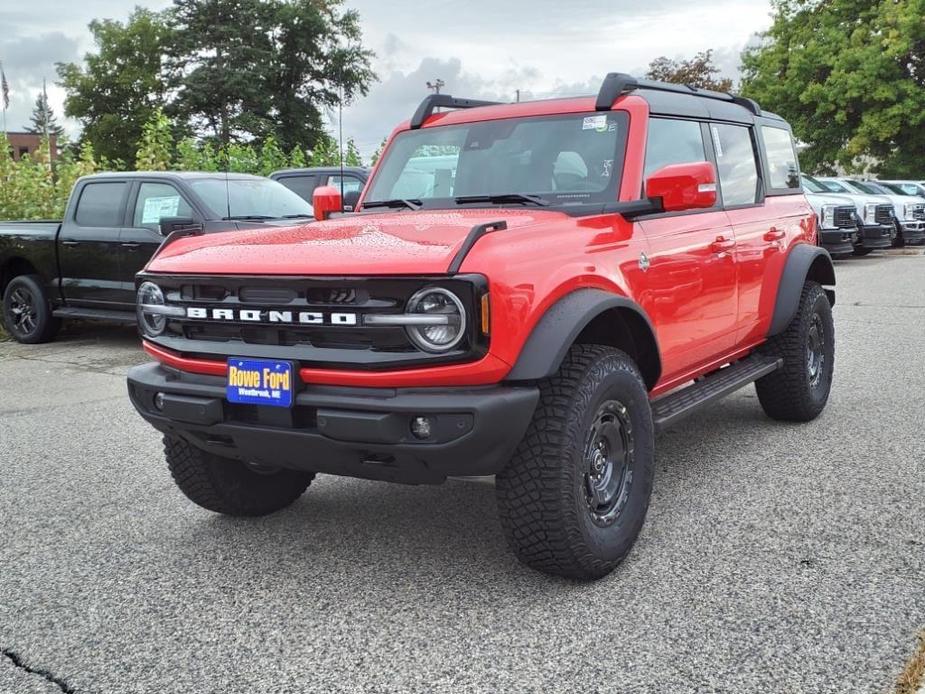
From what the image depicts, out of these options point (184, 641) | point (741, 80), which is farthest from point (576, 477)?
point (741, 80)

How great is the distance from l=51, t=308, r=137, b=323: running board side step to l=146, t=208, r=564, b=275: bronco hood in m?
5.57

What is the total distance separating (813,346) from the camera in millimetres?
5871

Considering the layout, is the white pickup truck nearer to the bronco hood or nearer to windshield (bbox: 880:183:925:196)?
windshield (bbox: 880:183:925:196)

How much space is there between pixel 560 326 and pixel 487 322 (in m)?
0.32

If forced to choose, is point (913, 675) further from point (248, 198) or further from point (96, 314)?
point (96, 314)

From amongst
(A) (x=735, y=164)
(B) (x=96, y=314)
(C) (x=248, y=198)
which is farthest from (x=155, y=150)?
(A) (x=735, y=164)

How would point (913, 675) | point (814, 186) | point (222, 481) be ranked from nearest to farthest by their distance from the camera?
point (913, 675), point (222, 481), point (814, 186)

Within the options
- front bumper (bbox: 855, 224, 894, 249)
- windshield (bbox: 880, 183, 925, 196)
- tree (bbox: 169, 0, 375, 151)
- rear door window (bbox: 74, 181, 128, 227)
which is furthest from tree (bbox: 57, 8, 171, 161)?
rear door window (bbox: 74, 181, 128, 227)

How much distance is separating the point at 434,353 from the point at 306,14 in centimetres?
4572

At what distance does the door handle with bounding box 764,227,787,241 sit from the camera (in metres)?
5.25

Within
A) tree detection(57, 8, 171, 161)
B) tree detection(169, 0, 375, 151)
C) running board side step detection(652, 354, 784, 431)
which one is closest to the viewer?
running board side step detection(652, 354, 784, 431)

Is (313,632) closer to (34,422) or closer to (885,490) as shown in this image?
(885,490)

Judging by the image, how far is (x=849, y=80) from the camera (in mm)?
36656

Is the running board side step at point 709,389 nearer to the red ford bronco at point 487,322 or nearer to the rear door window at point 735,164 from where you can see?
the red ford bronco at point 487,322
